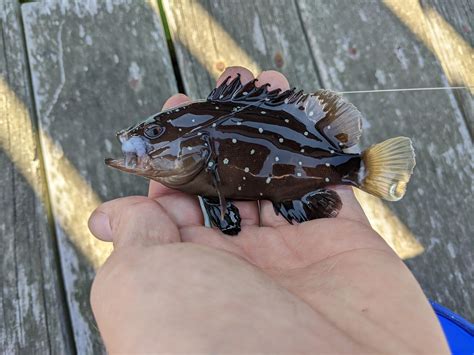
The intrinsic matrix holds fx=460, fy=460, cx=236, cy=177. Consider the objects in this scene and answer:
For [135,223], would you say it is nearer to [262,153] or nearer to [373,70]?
[262,153]

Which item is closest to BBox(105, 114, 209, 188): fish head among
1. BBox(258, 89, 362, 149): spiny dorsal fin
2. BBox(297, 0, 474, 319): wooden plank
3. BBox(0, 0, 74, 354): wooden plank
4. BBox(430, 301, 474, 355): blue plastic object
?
BBox(258, 89, 362, 149): spiny dorsal fin

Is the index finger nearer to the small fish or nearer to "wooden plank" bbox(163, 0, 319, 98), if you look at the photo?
the small fish

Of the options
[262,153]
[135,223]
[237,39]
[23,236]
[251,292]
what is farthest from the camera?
[237,39]

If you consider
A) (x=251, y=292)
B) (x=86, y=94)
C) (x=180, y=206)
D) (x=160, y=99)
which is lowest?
(x=251, y=292)

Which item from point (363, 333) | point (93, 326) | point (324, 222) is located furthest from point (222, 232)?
point (93, 326)

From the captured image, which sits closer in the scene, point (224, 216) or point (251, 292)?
point (251, 292)

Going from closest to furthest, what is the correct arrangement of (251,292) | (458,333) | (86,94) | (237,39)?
(251,292)
(458,333)
(86,94)
(237,39)

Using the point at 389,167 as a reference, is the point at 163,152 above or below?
above

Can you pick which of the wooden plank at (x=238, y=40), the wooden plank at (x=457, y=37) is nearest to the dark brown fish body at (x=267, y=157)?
the wooden plank at (x=238, y=40)

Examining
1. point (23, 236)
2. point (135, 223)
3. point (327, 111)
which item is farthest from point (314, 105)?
point (23, 236)
